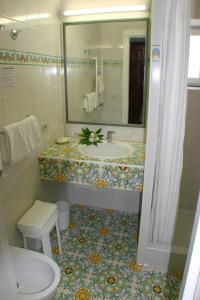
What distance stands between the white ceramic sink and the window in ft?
2.64

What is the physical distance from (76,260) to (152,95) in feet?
5.02

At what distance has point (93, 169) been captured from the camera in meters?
1.99

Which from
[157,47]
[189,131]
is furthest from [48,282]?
[189,131]

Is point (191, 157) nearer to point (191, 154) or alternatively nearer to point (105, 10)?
point (191, 154)

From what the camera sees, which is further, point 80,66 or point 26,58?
point 80,66

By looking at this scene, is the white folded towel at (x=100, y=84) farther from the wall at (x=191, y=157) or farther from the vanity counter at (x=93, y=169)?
the wall at (x=191, y=157)

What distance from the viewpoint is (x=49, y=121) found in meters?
2.26

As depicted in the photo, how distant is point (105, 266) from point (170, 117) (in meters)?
1.34

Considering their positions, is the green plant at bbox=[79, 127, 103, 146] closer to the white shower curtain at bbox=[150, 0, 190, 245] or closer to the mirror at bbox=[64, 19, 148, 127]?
the mirror at bbox=[64, 19, 148, 127]

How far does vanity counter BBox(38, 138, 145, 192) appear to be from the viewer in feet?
6.32

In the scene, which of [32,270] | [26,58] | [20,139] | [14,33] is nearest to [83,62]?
[26,58]

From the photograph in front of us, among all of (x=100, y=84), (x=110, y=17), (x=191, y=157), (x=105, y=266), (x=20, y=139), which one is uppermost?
(x=110, y=17)

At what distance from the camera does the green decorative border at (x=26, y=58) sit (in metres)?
1.55

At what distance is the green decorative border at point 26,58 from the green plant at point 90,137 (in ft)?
2.32
